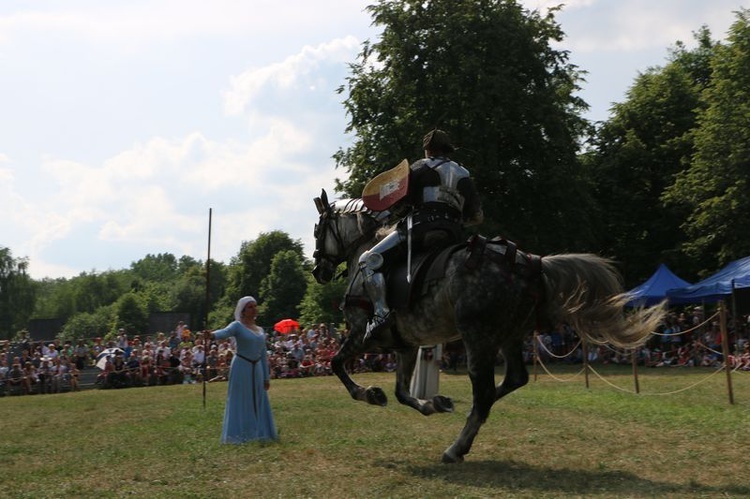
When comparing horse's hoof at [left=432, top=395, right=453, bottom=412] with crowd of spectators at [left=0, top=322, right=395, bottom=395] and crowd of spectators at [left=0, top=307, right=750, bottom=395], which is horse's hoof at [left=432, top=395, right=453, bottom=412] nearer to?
crowd of spectators at [left=0, top=307, right=750, bottom=395]

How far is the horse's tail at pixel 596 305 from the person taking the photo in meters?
9.23

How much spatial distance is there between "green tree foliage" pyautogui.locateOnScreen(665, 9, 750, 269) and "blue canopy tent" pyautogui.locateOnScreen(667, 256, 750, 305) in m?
5.47

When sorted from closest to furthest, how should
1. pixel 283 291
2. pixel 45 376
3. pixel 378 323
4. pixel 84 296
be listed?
pixel 378 323 < pixel 45 376 < pixel 283 291 < pixel 84 296

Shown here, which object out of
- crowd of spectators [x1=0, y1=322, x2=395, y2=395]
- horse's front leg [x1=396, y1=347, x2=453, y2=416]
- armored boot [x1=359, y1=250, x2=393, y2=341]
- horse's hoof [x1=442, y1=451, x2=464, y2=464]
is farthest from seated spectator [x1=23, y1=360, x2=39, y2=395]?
horse's hoof [x1=442, y1=451, x2=464, y2=464]

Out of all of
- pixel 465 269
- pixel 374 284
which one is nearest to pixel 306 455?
pixel 374 284

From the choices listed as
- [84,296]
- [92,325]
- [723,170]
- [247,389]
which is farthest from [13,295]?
[247,389]

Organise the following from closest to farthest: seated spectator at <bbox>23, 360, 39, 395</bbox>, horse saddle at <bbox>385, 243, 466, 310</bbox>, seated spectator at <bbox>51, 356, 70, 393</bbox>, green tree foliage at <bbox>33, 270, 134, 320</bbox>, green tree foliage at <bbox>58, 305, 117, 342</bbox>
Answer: horse saddle at <bbox>385, 243, 466, 310</bbox>, seated spectator at <bbox>23, 360, 39, 395</bbox>, seated spectator at <bbox>51, 356, 70, 393</bbox>, green tree foliage at <bbox>58, 305, 117, 342</bbox>, green tree foliage at <bbox>33, 270, 134, 320</bbox>

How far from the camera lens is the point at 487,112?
36031 mm

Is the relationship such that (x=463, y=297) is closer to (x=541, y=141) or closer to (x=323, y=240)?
(x=323, y=240)

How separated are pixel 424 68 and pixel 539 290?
95.7ft

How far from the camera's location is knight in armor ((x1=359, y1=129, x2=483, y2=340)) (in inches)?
388

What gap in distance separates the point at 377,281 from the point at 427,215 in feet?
3.04

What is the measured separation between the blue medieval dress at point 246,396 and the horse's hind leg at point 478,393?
136 inches

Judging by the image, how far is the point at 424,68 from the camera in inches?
1470
